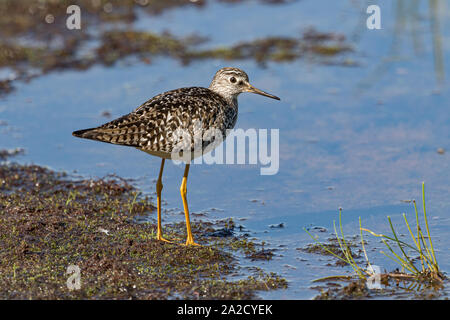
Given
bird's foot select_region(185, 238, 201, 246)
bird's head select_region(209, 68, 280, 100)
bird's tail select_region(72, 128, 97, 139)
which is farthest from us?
bird's head select_region(209, 68, 280, 100)

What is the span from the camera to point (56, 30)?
15.4 meters

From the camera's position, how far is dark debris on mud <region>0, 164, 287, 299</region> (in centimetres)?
755

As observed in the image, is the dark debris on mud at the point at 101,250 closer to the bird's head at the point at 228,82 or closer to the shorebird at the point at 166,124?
the shorebird at the point at 166,124

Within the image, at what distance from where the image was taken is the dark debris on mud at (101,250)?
755 cm

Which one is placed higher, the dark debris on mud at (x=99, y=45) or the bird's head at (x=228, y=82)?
the dark debris on mud at (x=99, y=45)

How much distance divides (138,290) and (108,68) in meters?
7.41

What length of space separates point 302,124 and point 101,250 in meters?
4.70

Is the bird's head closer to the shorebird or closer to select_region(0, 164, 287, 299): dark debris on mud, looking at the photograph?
the shorebird

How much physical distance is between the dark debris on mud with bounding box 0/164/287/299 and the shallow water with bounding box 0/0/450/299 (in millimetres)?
446

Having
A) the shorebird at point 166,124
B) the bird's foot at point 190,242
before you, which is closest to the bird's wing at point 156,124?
the shorebird at point 166,124

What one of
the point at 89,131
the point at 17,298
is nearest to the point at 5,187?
the point at 89,131

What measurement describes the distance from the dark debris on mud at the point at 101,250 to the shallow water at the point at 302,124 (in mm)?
446

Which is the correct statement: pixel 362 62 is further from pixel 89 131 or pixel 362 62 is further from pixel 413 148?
pixel 89 131

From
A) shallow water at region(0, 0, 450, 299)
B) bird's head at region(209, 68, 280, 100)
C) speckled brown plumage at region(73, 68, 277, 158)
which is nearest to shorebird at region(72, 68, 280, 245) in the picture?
speckled brown plumage at region(73, 68, 277, 158)
